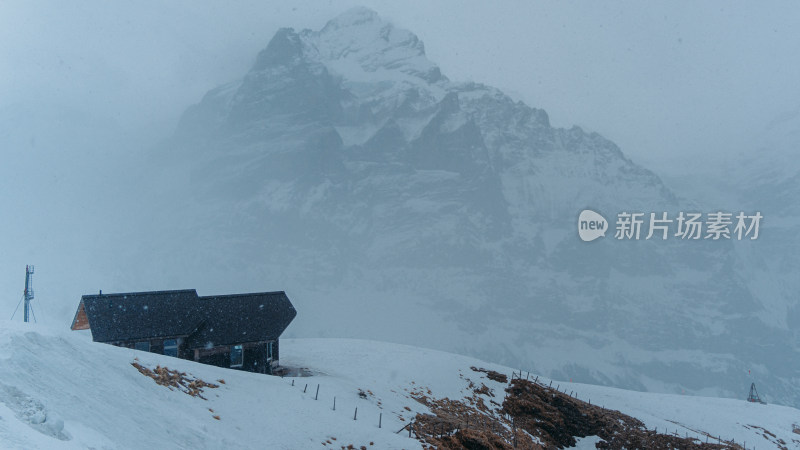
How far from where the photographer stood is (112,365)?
18.4 m

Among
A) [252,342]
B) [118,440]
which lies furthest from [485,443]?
[252,342]

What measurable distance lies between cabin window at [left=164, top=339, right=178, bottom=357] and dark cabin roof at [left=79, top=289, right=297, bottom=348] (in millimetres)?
589

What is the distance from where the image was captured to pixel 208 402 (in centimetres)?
2020

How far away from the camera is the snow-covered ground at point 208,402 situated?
12.2 metres

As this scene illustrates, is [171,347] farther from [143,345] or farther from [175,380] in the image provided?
[175,380]

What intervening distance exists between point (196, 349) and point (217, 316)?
2846 mm

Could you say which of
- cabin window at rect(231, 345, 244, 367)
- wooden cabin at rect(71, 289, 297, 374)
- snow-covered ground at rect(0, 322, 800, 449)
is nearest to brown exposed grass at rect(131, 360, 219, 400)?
snow-covered ground at rect(0, 322, 800, 449)

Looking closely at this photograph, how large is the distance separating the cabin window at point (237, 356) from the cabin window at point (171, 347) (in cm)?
391

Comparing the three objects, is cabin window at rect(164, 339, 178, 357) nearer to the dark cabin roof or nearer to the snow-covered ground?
the dark cabin roof

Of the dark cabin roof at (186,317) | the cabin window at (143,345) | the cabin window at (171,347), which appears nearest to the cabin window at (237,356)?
the dark cabin roof at (186,317)

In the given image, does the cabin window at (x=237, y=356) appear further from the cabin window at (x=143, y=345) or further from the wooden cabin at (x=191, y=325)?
the cabin window at (x=143, y=345)

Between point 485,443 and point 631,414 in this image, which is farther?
point 631,414

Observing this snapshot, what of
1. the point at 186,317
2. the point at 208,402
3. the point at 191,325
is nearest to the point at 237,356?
the point at 191,325

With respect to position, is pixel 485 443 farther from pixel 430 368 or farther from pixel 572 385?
pixel 572 385
